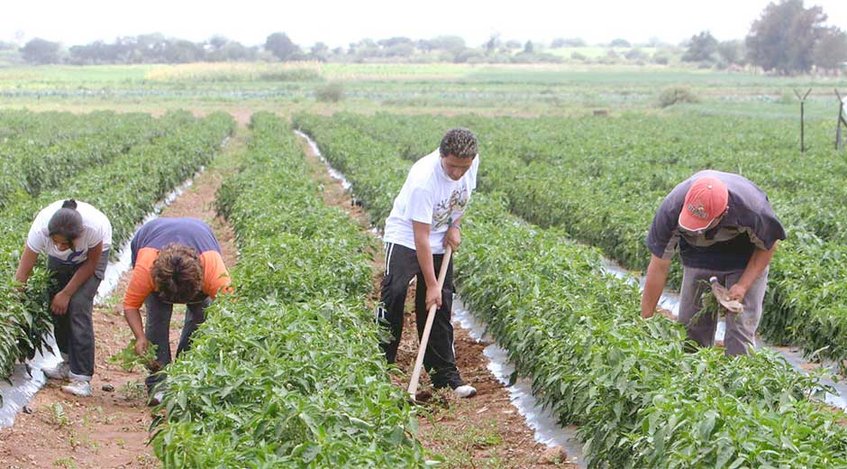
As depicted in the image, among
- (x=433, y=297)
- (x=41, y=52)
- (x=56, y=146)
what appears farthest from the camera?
(x=41, y=52)

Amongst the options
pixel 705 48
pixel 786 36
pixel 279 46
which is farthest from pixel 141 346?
pixel 279 46

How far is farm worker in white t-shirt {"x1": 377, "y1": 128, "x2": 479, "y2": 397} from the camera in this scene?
681 centimetres

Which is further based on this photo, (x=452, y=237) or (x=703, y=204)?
(x=452, y=237)

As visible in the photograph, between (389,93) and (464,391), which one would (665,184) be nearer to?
(464,391)

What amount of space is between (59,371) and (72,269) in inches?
33.2

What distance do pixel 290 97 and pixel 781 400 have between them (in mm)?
63985

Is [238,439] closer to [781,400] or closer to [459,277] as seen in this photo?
[781,400]

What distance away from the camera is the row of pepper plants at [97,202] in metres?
7.29

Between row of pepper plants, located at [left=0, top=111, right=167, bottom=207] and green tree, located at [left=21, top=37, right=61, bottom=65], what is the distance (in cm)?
11420

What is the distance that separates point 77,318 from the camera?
750 centimetres

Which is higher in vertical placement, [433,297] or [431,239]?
[431,239]

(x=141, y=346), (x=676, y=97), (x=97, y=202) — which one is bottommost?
(x=676, y=97)

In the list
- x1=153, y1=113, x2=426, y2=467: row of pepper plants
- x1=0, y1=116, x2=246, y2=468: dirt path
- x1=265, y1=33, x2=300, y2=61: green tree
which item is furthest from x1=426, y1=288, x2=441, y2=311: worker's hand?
x1=265, y1=33, x2=300, y2=61: green tree

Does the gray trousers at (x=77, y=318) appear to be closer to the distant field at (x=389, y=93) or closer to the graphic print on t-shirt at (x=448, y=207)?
the graphic print on t-shirt at (x=448, y=207)
